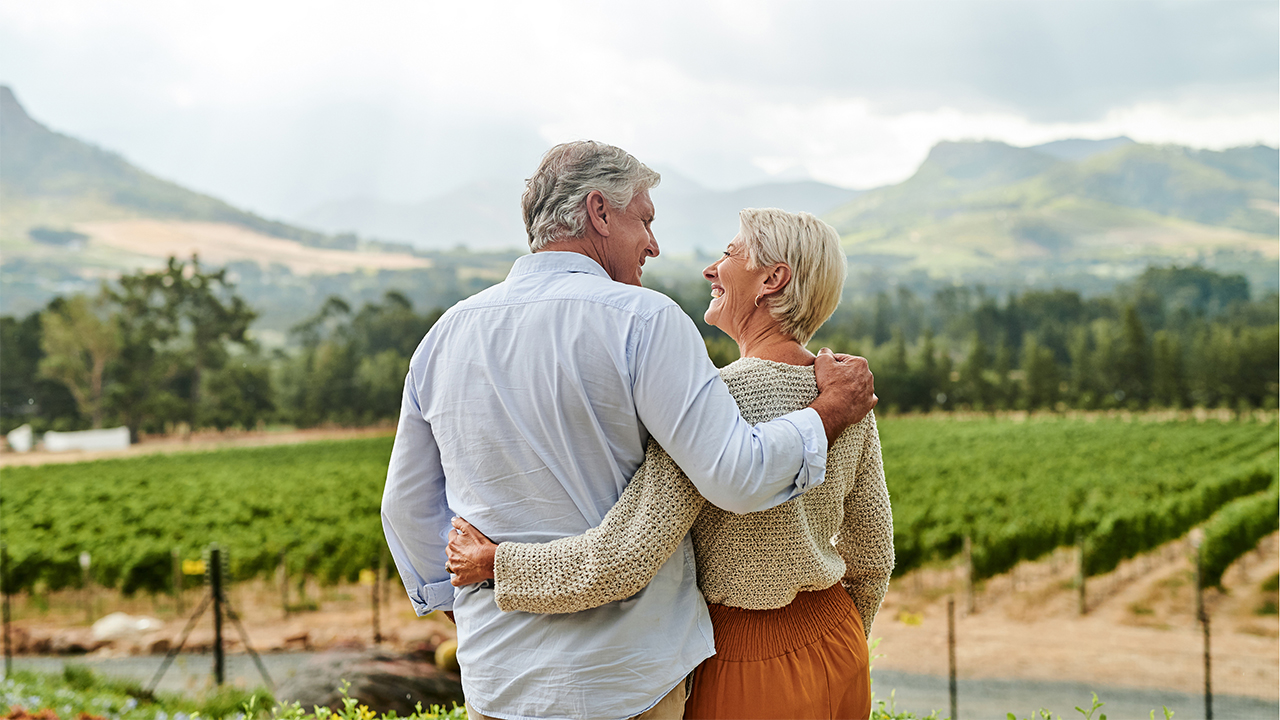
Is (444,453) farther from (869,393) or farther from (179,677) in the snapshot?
(179,677)

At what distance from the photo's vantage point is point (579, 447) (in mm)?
882

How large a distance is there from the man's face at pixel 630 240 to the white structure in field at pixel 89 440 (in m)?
11.8

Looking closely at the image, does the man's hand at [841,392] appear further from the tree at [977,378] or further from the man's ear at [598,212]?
the tree at [977,378]

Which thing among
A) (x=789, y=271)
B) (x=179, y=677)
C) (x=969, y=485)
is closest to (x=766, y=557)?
(x=789, y=271)

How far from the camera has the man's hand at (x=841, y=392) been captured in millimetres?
923

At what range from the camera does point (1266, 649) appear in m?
7.30

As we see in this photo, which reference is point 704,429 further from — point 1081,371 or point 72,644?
point 1081,371

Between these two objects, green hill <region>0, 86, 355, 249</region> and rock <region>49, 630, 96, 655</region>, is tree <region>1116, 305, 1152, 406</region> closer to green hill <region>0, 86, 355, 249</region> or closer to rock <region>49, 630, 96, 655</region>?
rock <region>49, 630, 96, 655</region>

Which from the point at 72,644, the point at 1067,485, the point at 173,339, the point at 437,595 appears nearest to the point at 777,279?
the point at 437,595

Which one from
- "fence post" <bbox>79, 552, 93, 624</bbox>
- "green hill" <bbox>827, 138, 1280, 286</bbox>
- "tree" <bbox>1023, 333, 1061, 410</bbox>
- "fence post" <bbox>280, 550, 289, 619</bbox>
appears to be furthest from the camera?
"green hill" <bbox>827, 138, 1280, 286</bbox>

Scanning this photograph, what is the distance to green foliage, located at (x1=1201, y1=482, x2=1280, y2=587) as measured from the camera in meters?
7.70

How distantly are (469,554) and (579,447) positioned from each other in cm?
19

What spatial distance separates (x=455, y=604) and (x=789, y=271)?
0.58 meters

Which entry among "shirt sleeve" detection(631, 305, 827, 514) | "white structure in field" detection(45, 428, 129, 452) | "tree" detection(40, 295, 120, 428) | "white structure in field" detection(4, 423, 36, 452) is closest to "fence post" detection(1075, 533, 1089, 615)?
"shirt sleeve" detection(631, 305, 827, 514)
